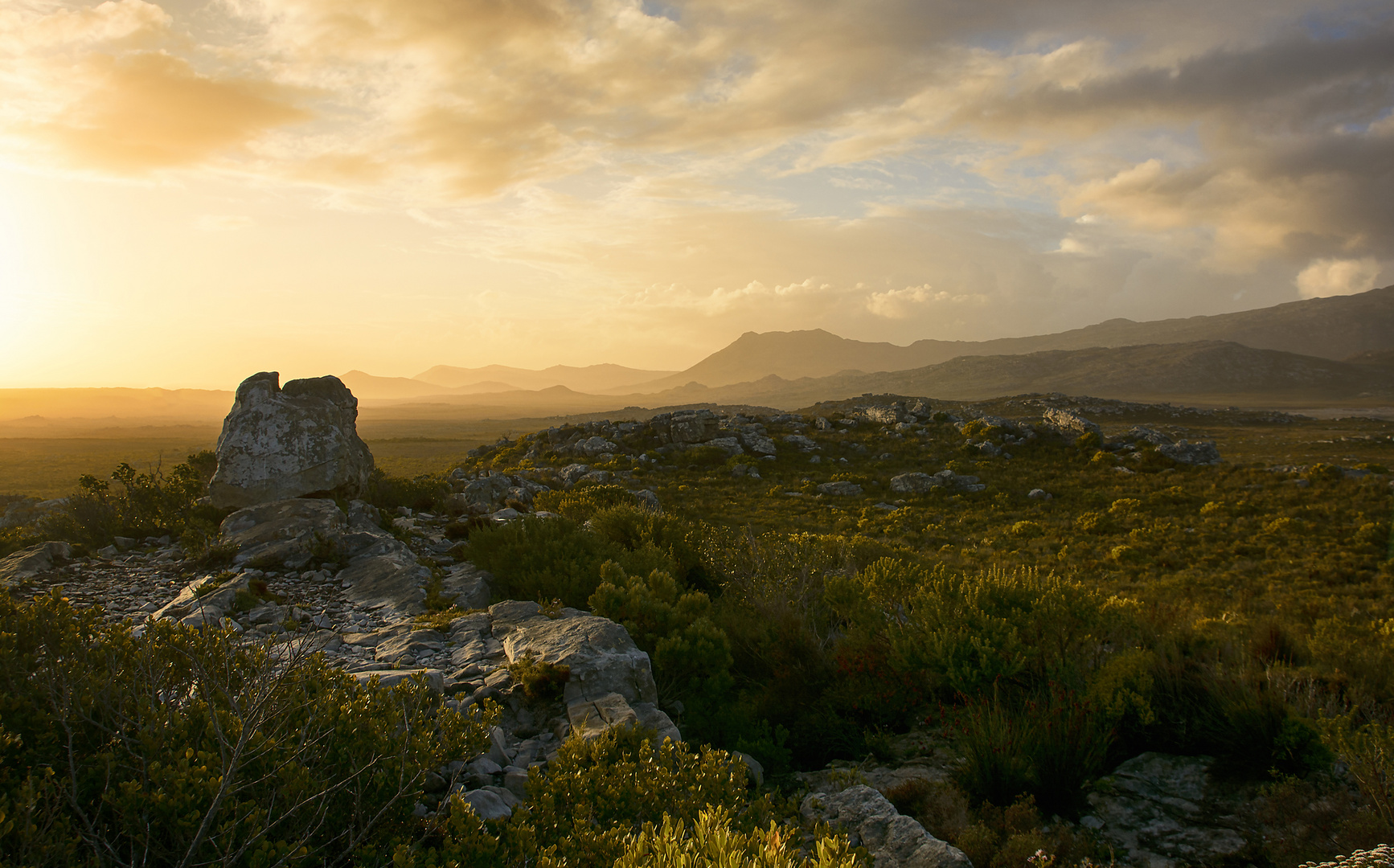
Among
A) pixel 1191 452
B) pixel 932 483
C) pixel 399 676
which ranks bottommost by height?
pixel 932 483

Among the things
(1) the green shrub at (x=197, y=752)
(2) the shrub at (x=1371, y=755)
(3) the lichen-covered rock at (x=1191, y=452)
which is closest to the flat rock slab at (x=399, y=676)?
(1) the green shrub at (x=197, y=752)

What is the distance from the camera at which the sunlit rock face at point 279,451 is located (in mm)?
13133

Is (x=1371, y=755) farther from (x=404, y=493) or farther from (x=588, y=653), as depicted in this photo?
(x=404, y=493)

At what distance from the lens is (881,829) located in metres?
4.32

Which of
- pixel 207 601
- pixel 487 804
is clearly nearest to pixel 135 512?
pixel 207 601

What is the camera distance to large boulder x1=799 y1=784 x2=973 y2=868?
396 centimetres

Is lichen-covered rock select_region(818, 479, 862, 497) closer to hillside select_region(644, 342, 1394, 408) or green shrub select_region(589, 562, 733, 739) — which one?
green shrub select_region(589, 562, 733, 739)

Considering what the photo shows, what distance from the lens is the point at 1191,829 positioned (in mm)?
4828

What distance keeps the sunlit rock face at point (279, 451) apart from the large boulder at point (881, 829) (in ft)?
42.3

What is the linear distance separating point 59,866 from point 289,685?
4.51 ft

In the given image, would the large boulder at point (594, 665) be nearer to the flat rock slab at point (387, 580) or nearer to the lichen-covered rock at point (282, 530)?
the flat rock slab at point (387, 580)

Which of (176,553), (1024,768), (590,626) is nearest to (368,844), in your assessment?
(590,626)

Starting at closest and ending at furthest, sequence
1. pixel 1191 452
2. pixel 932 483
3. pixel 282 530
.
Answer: pixel 282 530 < pixel 932 483 < pixel 1191 452

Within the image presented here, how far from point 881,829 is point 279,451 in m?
14.0
